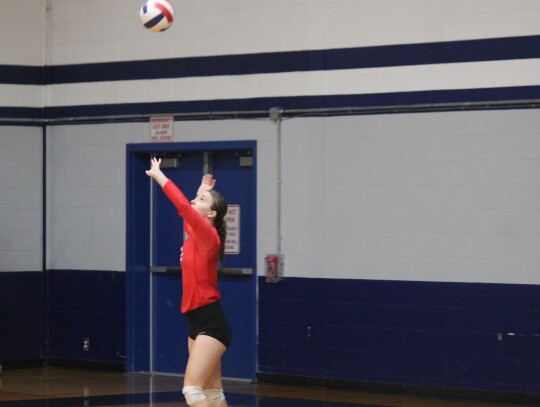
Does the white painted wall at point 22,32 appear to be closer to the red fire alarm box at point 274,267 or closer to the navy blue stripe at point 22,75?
the navy blue stripe at point 22,75

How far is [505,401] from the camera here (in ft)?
36.9

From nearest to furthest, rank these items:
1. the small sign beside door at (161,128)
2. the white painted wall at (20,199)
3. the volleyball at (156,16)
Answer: the volleyball at (156,16)
the small sign beside door at (161,128)
the white painted wall at (20,199)

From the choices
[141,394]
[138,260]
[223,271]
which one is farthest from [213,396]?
[138,260]

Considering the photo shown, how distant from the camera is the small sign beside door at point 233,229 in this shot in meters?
13.0

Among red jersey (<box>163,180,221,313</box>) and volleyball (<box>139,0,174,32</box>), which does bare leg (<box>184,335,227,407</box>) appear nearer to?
red jersey (<box>163,180,221,313</box>)

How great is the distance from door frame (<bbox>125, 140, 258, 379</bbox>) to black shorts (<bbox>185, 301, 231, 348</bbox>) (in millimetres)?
5089

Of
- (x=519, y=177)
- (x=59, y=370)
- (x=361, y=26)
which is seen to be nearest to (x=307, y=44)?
(x=361, y=26)

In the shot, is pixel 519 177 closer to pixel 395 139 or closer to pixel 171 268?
pixel 395 139

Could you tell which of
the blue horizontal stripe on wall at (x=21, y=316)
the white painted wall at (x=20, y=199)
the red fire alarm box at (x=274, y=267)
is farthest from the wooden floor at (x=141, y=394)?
the white painted wall at (x=20, y=199)

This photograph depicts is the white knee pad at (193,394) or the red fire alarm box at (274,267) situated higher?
the red fire alarm box at (274,267)

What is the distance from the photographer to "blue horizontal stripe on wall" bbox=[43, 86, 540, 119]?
1132 centimetres

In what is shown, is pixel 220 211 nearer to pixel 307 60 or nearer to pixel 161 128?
pixel 307 60

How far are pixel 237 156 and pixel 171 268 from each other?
160 centimetres

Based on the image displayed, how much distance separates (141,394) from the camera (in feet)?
39.1
